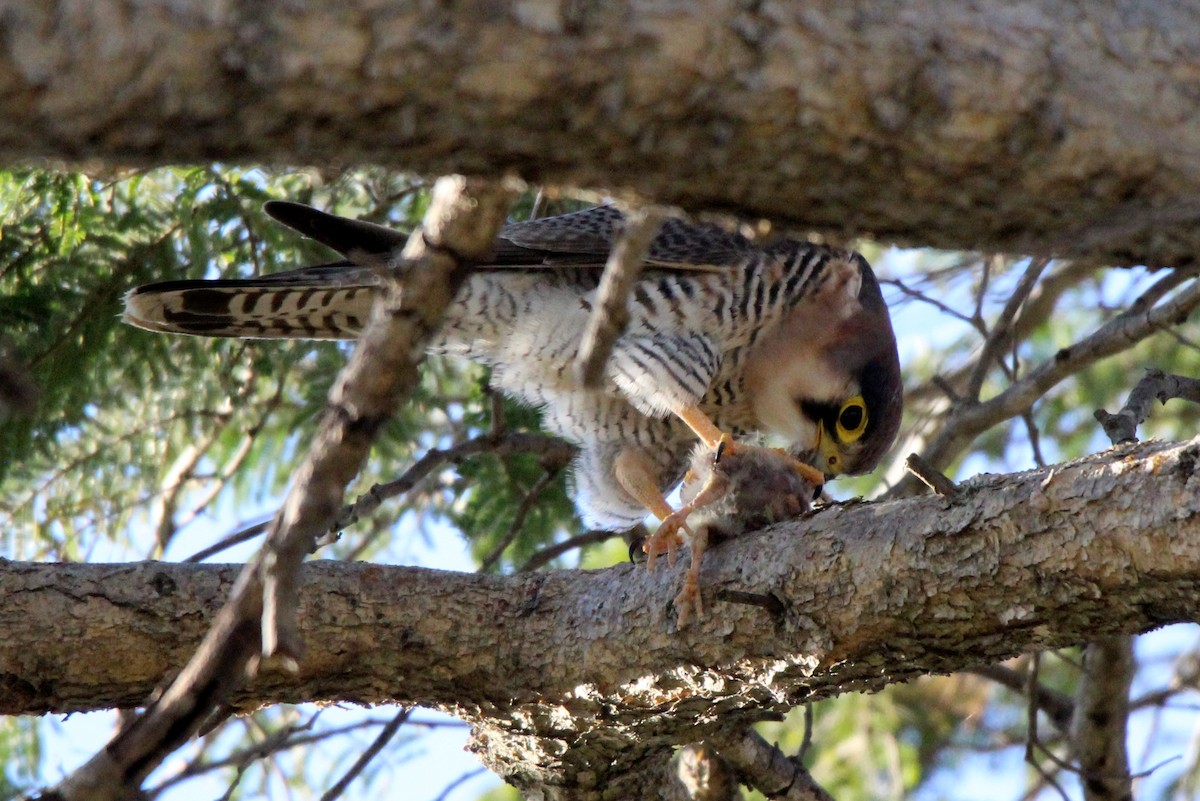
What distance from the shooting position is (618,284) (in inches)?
64.3

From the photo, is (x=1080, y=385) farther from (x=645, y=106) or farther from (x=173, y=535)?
(x=645, y=106)

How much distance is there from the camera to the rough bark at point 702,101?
1285 mm

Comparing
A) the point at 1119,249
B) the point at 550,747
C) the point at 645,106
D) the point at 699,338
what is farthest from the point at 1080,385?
the point at 645,106

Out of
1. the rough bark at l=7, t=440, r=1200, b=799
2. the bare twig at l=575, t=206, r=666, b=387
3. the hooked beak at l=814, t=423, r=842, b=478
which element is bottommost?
the bare twig at l=575, t=206, r=666, b=387

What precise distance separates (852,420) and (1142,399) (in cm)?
190

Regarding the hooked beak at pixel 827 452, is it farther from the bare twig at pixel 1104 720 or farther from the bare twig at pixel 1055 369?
the bare twig at pixel 1104 720

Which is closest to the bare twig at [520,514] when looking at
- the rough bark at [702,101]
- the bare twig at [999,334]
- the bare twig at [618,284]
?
the bare twig at [999,334]

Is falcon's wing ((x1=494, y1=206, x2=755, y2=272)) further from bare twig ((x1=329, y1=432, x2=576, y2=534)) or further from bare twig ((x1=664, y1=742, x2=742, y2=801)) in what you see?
bare twig ((x1=664, y1=742, x2=742, y2=801))

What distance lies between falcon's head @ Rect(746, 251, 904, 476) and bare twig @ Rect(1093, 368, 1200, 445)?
5.78 feet

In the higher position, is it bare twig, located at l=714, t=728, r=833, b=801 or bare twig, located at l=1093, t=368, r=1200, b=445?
bare twig, located at l=1093, t=368, r=1200, b=445

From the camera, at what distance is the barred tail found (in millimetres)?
4000

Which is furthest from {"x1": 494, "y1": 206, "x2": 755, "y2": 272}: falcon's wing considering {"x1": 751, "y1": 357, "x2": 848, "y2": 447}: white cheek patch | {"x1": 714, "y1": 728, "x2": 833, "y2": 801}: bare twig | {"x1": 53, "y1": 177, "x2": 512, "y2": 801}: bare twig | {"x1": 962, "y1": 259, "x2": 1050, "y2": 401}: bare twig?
{"x1": 53, "y1": 177, "x2": 512, "y2": 801}: bare twig

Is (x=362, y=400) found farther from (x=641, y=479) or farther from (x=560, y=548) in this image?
(x=641, y=479)

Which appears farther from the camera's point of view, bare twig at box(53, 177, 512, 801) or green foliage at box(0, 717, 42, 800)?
green foliage at box(0, 717, 42, 800)
